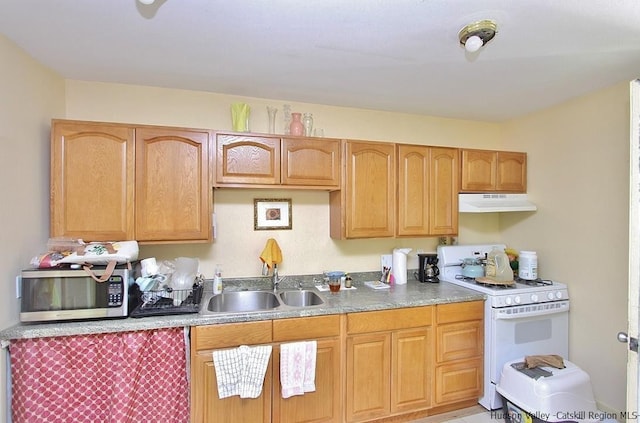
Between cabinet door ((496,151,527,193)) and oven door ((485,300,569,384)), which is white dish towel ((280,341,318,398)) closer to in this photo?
oven door ((485,300,569,384))

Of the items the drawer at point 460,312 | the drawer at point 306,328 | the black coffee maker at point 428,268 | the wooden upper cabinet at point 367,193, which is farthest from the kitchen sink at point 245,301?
the black coffee maker at point 428,268

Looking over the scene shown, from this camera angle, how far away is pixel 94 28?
5.15 ft

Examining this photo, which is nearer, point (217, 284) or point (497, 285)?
point (217, 284)

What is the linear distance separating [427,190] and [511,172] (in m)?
0.93

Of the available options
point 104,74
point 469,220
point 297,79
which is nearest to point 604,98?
point 469,220

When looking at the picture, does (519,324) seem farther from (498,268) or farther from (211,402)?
(211,402)

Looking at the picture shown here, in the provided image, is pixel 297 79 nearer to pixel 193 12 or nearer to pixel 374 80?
pixel 374 80

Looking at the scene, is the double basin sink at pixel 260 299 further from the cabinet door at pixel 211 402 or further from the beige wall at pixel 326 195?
the cabinet door at pixel 211 402

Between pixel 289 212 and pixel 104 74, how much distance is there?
1.59 m

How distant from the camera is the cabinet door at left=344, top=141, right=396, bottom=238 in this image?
2432 millimetres

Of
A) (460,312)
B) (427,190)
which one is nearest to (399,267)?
(460,312)

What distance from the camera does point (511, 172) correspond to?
2904 mm

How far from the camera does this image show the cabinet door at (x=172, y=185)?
6.63 feet

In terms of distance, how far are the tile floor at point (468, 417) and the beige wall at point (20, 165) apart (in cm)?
260
